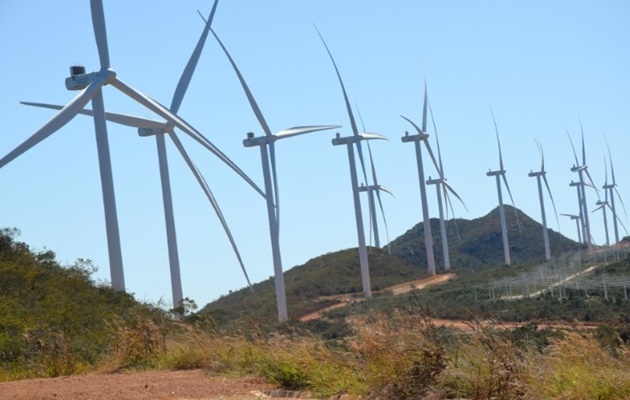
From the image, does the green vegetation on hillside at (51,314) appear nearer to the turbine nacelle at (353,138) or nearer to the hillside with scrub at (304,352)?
the hillside with scrub at (304,352)

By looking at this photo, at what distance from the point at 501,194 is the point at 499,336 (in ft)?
331

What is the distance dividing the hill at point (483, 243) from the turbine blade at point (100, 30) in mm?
119458

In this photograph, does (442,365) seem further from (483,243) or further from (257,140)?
(483,243)

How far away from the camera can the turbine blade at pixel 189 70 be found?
4541cm

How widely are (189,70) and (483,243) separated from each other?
13468 cm

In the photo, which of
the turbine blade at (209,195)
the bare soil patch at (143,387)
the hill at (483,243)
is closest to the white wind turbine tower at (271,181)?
the turbine blade at (209,195)

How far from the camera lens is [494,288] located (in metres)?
71.8

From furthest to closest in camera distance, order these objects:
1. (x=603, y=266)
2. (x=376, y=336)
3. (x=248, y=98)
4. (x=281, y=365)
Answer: (x=603, y=266) → (x=248, y=98) → (x=281, y=365) → (x=376, y=336)

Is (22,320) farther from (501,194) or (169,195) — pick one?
(501,194)

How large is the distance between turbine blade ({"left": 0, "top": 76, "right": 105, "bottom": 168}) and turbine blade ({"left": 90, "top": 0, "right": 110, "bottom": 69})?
0.90m

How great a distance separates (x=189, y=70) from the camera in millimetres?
45719

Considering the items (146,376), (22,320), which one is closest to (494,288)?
(22,320)

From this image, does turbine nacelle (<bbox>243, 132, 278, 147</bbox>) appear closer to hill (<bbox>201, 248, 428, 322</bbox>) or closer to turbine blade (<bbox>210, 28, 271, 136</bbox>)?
turbine blade (<bbox>210, 28, 271, 136</bbox>)

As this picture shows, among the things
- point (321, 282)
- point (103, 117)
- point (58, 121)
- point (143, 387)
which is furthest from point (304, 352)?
point (321, 282)
